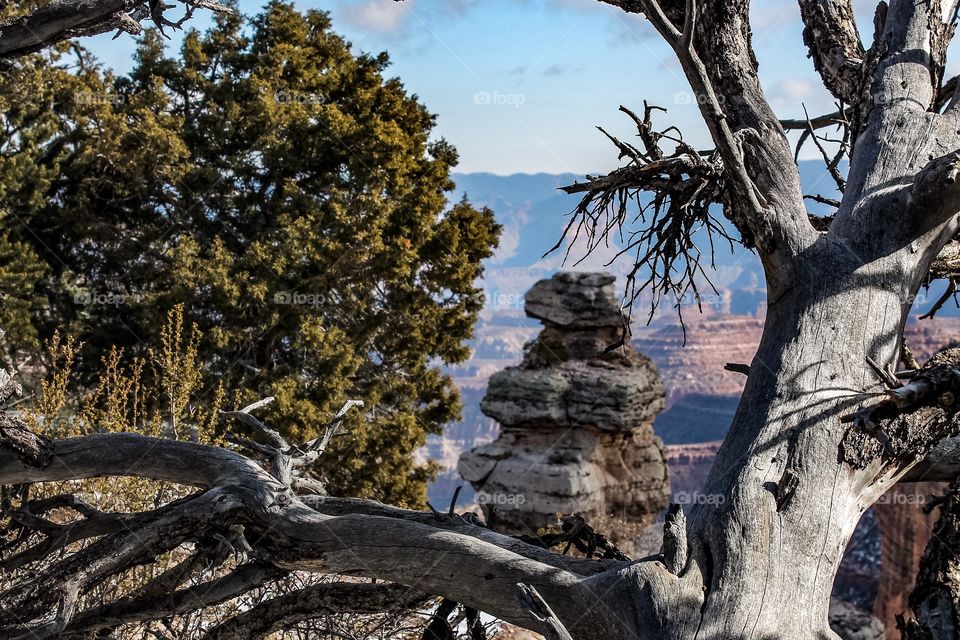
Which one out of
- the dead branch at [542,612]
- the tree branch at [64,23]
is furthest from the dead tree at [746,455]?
the tree branch at [64,23]

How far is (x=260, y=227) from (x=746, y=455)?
1494 centimetres

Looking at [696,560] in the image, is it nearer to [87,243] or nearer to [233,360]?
[233,360]

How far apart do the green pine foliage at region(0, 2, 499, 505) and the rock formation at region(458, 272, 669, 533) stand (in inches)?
65.1

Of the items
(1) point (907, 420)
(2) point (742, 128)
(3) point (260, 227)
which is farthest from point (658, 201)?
(3) point (260, 227)

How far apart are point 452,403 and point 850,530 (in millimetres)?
15443

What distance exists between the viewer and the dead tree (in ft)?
9.05

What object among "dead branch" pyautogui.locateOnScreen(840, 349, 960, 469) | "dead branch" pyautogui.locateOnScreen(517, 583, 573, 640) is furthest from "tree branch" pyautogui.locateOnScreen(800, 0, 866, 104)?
"dead branch" pyautogui.locateOnScreen(517, 583, 573, 640)

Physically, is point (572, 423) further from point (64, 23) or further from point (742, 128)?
point (64, 23)

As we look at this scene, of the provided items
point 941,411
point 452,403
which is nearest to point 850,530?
point 941,411

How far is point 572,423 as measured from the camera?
53.0 ft

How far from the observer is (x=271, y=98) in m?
16.2

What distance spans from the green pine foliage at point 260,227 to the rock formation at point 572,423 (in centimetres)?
165

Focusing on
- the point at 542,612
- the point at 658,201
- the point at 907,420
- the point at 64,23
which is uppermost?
the point at 64,23

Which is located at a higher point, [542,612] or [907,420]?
[907,420]
